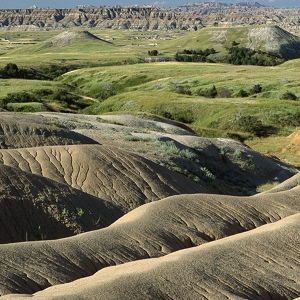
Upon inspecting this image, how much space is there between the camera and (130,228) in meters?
14.6

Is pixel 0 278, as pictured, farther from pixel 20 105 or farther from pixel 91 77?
pixel 91 77

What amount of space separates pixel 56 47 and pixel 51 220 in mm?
154906

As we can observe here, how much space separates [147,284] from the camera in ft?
34.5

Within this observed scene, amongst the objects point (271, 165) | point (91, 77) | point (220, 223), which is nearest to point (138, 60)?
point (91, 77)

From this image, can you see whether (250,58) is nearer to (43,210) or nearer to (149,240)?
(43,210)

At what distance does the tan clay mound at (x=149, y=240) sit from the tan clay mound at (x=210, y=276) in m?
0.07

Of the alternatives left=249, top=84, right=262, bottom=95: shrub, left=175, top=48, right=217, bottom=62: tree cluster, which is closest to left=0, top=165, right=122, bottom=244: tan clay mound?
left=249, top=84, right=262, bottom=95: shrub

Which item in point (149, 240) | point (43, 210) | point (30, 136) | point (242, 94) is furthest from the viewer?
point (242, 94)

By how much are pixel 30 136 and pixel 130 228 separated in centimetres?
1385

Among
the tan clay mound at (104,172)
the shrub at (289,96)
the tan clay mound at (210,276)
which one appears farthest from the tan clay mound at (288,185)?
the shrub at (289,96)

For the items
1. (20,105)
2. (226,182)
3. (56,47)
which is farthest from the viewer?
(56,47)

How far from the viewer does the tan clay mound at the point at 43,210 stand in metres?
16.5

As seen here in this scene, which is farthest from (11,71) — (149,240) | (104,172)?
(149,240)

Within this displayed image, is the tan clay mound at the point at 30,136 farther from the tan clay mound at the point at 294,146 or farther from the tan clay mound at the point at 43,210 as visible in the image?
the tan clay mound at the point at 294,146
